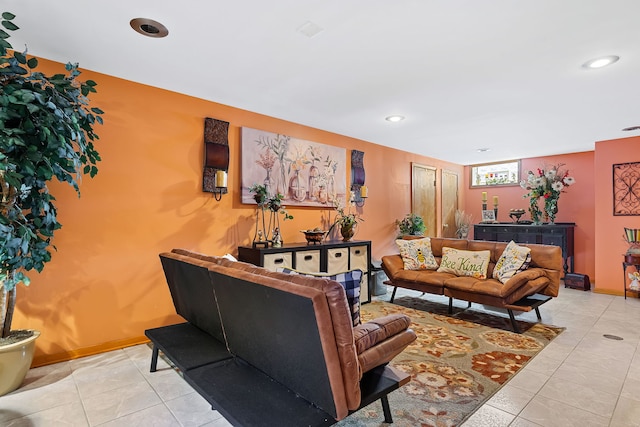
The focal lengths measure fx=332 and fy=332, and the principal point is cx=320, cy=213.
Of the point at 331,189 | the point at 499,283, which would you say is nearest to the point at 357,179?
the point at 331,189

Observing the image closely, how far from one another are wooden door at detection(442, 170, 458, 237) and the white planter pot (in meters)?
6.74

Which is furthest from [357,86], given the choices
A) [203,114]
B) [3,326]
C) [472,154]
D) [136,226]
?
[472,154]

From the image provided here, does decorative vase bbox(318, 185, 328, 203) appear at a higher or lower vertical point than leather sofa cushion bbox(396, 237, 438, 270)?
higher

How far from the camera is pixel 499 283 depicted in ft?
12.0

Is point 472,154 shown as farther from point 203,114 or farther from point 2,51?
point 2,51

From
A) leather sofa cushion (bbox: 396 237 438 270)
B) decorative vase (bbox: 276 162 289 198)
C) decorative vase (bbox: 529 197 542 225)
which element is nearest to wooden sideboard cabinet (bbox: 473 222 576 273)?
decorative vase (bbox: 529 197 542 225)

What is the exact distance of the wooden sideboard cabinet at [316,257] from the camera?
3576 mm

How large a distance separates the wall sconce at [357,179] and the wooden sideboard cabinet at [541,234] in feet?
9.84

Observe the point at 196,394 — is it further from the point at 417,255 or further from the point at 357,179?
the point at 357,179

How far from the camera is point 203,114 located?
3.61 metres

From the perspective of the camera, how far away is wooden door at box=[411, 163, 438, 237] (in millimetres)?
6375

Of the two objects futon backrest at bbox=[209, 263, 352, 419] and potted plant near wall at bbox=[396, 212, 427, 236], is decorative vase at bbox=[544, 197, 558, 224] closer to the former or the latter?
potted plant near wall at bbox=[396, 212, 427, 236]

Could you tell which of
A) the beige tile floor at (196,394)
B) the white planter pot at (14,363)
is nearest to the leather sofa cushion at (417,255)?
the beige tile floor at (196,394)

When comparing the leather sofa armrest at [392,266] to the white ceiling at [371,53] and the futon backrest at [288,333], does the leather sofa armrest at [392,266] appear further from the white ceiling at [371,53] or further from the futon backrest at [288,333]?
the futon backrest at [288,333]
